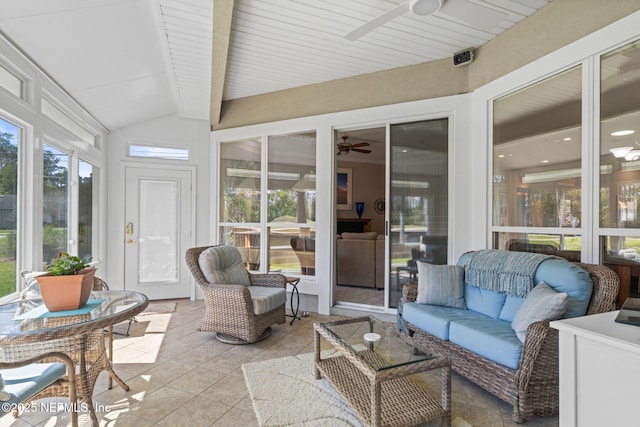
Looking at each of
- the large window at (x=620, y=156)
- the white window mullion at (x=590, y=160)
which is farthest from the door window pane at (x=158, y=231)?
the large window at (x=620, y=156)

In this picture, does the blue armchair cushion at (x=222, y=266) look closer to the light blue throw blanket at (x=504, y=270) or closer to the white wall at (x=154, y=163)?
the white wall at (x=154, y=163)

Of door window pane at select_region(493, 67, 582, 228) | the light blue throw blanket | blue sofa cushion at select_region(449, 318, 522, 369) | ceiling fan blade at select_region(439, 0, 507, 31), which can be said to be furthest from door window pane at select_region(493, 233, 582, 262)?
ceiling fan blade at select_region(439, 0, 507, 31)

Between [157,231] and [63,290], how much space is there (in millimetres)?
3415

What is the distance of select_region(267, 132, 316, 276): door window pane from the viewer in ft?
15.4

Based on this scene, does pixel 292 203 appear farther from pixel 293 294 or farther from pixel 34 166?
pixel 34 166

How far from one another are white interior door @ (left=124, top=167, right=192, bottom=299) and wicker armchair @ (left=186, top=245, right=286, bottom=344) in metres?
1.66

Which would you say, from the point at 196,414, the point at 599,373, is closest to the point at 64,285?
the point at 196,414

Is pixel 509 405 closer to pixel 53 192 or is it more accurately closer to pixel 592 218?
pixel 592 218

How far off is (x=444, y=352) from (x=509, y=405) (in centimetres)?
54

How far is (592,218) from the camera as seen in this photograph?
259 centimetres

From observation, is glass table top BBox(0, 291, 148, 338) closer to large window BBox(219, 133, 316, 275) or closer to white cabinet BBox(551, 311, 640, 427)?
white cabinet BBox(551, 311, 640, 427)

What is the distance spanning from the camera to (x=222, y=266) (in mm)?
3791

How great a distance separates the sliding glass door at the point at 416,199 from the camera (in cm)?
392

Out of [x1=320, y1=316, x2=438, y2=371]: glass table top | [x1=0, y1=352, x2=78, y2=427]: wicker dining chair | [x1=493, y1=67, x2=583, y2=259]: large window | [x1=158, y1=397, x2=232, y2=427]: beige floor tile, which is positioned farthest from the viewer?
[x1=493, y1=67, x2=583, y2=259]: large window
